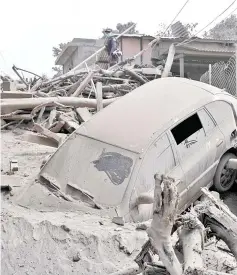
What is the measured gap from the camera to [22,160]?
9.18m

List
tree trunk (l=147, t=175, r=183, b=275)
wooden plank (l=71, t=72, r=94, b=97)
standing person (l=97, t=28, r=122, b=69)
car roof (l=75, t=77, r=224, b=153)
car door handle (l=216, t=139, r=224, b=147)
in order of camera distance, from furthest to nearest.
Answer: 1. standing person (l=97, t=28, r=122, b=69)
2. wooden plank (l=71, t=72, r=94, b=97)
3. car door handle (l=216, t=139, r=224, b=147)
4. car roof (l=75, t=77, r=224, b=153)
5. tree trunk (l=147, t=175, r=183, b=275)

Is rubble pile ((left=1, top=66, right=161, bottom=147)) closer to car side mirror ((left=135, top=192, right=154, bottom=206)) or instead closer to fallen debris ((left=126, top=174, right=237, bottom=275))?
car side mirror ((left=135, top=192, right=154, bottom=206))

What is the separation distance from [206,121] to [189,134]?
0.53m

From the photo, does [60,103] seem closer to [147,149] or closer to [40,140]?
[40,140]

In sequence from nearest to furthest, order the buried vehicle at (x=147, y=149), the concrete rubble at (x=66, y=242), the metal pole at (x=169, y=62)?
1. the concrete rubble at (x=66, y=242)
2. the buried vehicle at (x=147, y=149)
3. the metal pole at (x=169, y=62)

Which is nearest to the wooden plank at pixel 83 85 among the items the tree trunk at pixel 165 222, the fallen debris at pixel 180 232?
the fallen debris at pixel 180 232

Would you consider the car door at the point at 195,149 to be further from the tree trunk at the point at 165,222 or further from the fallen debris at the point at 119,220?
the tree trunk at the point at 165,222

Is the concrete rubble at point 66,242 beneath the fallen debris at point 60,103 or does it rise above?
beneath

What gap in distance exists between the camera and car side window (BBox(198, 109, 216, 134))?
7.59 m

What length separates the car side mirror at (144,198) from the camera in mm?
6020

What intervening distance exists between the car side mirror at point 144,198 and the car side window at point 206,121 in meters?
2.04

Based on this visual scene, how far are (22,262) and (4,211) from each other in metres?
1.35

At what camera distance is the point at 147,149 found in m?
6.61

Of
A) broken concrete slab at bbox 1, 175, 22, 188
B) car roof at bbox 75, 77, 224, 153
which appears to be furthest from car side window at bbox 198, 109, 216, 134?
broken concrete slab at bbox 1, 175, 22, 188
